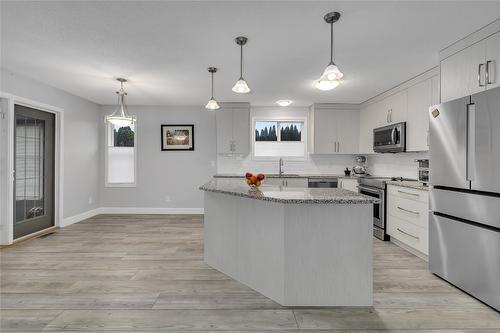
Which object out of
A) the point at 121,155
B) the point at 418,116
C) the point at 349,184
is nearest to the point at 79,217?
the point at 121,155

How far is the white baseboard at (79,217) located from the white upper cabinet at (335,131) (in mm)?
4773

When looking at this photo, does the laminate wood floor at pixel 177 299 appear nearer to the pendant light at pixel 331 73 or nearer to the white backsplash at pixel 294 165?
the pendant light at pixel 331 73

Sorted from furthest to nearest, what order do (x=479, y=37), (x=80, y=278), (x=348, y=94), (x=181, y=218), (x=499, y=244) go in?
1. (x=181, y=218)
2. (x=348, y=94)
3. (x=80, y=278)
4. (x=479, y=37)
5. (x=499, y=244)

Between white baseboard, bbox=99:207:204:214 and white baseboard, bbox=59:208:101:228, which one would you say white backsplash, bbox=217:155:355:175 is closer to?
white baseboard, bbox=99:207:204:214

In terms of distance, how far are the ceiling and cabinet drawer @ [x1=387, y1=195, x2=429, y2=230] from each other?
1.73 metres

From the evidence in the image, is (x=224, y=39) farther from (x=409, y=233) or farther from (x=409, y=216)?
(x=409, y=233)

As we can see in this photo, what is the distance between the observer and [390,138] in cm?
436

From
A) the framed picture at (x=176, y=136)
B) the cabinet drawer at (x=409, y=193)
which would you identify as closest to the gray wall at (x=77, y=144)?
the framed picture at (x=176, y=136)

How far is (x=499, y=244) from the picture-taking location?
218cm

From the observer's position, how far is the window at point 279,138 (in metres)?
6.12

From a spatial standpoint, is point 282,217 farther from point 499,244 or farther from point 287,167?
point 287,167

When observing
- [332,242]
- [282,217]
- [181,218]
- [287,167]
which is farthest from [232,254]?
[287,167]

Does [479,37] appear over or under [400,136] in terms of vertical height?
over

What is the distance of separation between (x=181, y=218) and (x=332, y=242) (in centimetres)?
403
